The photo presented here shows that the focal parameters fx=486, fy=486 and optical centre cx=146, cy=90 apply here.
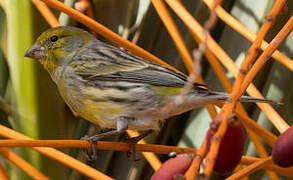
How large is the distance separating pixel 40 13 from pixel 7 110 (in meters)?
0.22

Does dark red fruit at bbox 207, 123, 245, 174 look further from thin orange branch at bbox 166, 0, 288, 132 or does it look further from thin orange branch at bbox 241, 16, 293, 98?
thin orange branch at bbox 166, 0, 288, 132

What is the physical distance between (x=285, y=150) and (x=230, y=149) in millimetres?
73

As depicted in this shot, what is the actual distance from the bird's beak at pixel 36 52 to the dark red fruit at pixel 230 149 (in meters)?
0.52

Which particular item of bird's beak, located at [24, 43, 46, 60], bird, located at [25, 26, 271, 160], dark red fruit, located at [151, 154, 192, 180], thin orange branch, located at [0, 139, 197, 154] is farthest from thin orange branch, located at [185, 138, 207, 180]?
bird's beak, located at [24, 43, 46, 60]

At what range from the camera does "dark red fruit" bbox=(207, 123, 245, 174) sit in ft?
1.63

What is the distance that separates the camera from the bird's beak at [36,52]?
92 centimetres

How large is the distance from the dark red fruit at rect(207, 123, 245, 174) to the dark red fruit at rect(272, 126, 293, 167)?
2.1 inches

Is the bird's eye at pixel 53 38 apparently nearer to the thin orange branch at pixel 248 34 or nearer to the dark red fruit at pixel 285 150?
the thin orange branch at pixel 248 34

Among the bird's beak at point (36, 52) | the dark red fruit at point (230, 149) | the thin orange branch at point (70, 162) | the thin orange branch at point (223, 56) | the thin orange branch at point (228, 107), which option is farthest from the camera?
the bird's beak at point (36, 52)

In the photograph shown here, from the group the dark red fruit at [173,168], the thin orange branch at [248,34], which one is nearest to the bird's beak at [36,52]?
the thin orange branch at [248,34]

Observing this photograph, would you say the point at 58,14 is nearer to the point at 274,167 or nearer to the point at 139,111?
the point at 139,111

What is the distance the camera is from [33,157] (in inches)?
39.0

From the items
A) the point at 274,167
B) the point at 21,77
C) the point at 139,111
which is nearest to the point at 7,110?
→ the point at 21,77

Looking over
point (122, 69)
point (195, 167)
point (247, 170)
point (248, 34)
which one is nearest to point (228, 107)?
point (195, 167)
